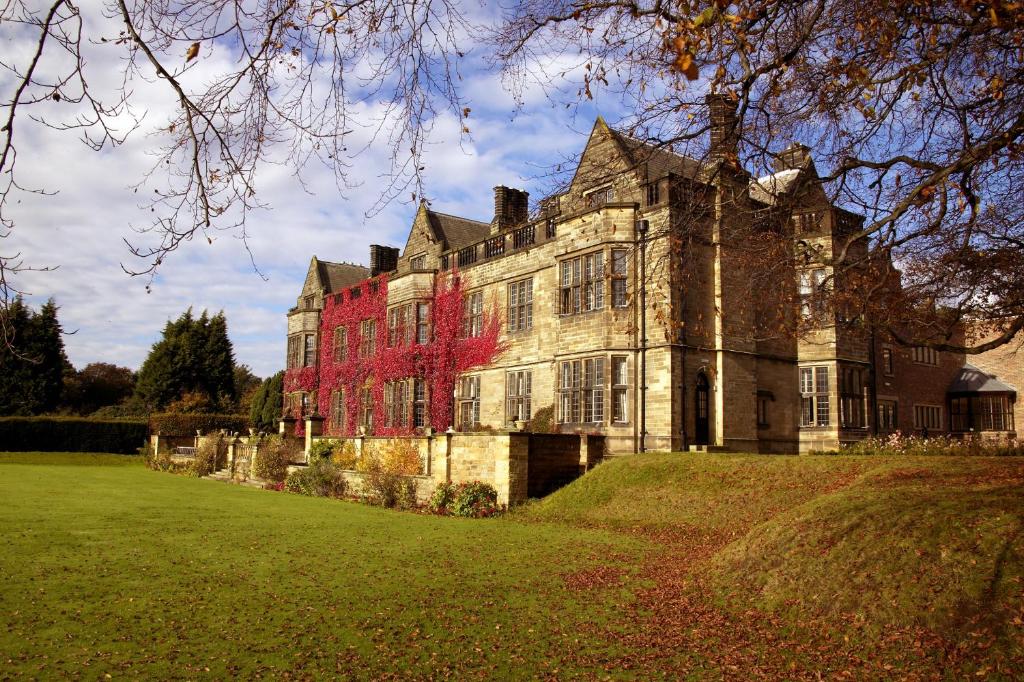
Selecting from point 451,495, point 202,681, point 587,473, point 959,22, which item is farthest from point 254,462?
point 959,22

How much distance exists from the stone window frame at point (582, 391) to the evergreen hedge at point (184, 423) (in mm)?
26279

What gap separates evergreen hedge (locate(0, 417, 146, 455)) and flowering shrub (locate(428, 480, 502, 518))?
31.0m

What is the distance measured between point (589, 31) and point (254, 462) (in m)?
25.1

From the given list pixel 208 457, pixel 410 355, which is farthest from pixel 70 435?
pixel 410 355

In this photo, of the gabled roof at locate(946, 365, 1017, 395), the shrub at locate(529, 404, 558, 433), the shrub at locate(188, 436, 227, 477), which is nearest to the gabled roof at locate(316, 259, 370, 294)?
the shrub at locate(188, 436, 227, 477)

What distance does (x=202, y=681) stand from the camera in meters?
6.43

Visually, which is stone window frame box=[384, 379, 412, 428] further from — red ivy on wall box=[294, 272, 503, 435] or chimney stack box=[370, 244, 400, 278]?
chimney stack box=[370, 244, 400, 278]

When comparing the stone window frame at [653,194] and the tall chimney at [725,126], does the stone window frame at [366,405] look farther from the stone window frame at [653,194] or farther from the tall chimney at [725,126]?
the tall chimney at [725,126]

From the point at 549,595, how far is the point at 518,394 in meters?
17.5

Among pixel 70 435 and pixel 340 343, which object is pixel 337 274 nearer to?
pixel 340 343

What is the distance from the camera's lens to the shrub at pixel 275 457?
90.5 feet

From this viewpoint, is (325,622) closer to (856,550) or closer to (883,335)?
(856,550)

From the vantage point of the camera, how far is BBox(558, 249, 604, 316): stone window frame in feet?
76.7

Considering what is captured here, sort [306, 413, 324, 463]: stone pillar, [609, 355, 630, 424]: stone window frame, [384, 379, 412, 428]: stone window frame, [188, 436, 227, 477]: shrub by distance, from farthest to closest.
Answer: [188, 436, 227, 477]: shrub, [384, 379, 412, 428]: stone window frame, [306, 413, 324, 463]: stone pillar, [609, 355, 630, 424]: stone window frame
